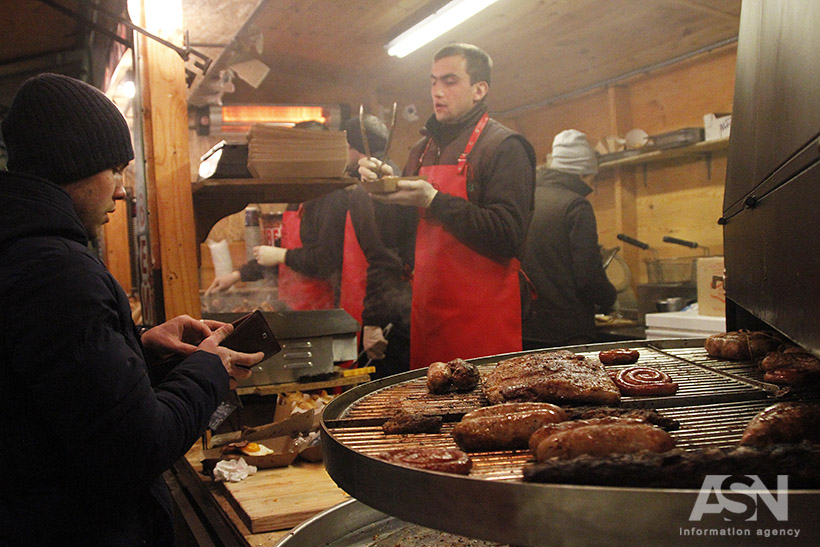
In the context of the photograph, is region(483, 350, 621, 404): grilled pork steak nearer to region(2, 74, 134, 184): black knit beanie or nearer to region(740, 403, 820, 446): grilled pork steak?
region(740, 403, 820, 446): grilled pork steak

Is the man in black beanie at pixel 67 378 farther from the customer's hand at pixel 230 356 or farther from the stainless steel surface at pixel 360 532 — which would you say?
the stainless steel surface at pixel 360 532

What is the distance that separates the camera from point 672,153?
5934 mm

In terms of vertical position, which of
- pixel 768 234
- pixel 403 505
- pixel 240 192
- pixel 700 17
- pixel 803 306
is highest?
pixel 700 17

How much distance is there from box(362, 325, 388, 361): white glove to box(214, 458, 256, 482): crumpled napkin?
2082 mm

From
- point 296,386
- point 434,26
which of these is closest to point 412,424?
point 296,386

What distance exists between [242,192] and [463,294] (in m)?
1.53

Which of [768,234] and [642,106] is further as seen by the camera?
[642,106]

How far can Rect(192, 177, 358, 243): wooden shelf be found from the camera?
134 inches

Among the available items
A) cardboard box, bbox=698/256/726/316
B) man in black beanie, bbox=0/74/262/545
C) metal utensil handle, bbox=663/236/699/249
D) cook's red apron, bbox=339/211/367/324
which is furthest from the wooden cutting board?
metal utensil handle, bbox=663/236/699/249

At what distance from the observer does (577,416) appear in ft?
4.81

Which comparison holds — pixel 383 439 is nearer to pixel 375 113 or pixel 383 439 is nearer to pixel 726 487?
pixel 726 487

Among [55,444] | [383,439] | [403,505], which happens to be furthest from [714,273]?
[55,444]

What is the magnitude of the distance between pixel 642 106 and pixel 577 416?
19.4 ft

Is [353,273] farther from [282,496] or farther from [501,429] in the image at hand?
[501,429]
